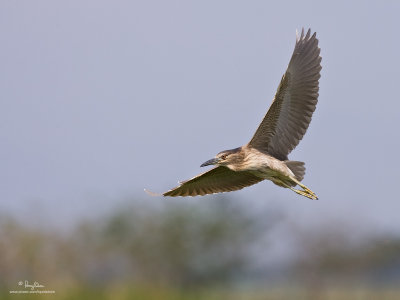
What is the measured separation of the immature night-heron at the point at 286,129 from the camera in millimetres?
12438

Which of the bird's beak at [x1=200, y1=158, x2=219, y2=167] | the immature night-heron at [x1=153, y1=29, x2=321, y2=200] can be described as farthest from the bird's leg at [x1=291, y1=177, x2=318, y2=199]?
the bird's beak at [x1=200, y1=158, x2=219, y2=167]

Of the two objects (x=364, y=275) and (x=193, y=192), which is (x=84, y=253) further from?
(x=193, y=192)

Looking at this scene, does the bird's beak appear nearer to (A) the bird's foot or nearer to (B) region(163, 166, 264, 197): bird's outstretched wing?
(B) region(163, 166, 264, 197): bird's outstretched wing

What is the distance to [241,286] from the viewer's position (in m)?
46.4

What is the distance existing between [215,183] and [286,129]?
5.26 feet

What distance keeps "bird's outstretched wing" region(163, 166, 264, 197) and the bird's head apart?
0.48 metres

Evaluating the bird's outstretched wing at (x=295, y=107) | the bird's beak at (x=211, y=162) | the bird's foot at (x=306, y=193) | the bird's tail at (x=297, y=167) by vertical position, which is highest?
the bird's outstretched wing at (x=295, y=107)

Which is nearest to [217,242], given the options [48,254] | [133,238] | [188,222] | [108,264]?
[188,222]

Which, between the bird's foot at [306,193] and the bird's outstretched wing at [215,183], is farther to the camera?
the bird's outstretched wing at [215,183]

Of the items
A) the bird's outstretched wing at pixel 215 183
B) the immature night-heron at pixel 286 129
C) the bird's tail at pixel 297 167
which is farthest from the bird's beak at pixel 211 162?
the bird's tail at pixel 297 167

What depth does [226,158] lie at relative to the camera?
12.7 meters

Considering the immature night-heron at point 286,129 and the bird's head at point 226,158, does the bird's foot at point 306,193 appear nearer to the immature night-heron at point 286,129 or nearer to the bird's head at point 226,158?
the immature night-heron at point 286,129

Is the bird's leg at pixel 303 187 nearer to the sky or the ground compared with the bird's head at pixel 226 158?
nearer to the ground

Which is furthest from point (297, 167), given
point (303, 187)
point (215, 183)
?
point (215, 183)
